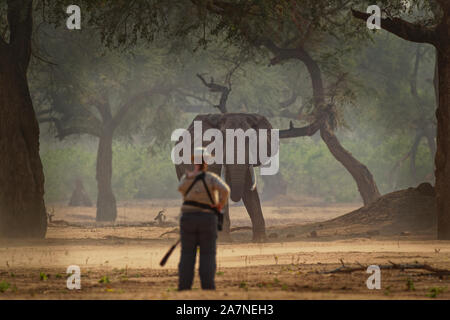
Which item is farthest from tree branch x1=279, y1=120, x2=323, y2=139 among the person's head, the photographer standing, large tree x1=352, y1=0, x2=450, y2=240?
the photographer standing

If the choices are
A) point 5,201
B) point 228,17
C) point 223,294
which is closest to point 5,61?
point 5,201

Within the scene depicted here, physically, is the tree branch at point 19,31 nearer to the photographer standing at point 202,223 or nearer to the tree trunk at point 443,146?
the tree trunk at point 443,146

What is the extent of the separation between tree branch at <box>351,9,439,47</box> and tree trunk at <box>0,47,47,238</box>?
849cm

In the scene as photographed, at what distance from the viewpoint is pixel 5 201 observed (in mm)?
21531

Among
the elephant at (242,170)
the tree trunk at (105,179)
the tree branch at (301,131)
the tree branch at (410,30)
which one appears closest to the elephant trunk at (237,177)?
the elephant at (242,170)

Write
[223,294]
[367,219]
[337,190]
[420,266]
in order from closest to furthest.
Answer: [223,294], [420,266], [367,219], [337,190]

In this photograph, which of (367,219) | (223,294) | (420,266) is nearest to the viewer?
(223,294)

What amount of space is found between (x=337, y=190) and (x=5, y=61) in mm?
43051

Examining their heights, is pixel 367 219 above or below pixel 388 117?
below

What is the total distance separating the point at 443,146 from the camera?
20047mm

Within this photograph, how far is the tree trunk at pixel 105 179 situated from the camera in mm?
36906

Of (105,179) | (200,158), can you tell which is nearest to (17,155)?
(200,158)
